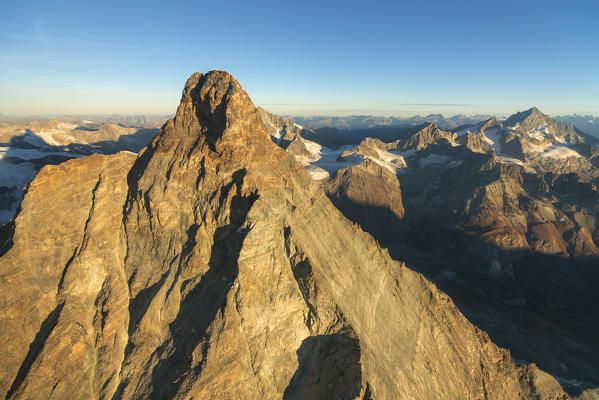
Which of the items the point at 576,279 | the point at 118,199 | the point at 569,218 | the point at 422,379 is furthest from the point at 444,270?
the point at 118,199

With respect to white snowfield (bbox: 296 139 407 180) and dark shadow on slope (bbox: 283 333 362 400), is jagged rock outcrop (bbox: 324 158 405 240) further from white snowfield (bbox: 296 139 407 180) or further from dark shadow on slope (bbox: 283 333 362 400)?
dark shadow on slope (bbox: 283 333 362 400)

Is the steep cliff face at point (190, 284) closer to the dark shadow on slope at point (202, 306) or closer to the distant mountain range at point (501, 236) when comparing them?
the dark shadow on slope at point (202, 306)

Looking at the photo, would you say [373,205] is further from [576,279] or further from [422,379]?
[422,379]

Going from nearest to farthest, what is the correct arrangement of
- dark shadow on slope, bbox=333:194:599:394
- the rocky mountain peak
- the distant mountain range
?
1. the rocky mountain peak
2. dark shadow on slope, bbox=333:194:599:394
3. the distant mountain range

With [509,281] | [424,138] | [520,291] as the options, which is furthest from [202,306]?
[424,138]

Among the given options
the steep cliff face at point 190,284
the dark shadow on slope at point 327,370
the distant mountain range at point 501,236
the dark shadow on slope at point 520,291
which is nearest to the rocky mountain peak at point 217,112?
the steep cliff face at point 190,284

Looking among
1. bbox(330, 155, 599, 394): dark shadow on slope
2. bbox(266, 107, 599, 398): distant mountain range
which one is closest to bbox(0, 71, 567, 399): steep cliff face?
bbox(266, 107, 599, 398): distant mountain range

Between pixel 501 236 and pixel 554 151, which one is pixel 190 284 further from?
pixel 554 151
